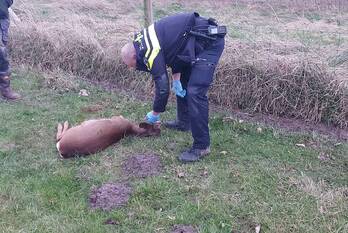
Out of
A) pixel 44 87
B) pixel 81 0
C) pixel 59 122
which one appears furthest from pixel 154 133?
pixel 81 0

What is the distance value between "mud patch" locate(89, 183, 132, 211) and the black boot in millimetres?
2909

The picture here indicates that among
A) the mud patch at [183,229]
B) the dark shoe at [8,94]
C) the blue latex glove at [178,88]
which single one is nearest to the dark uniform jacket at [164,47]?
the blue latex glove at [178,88]

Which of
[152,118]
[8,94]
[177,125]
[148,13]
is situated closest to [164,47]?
[152,118]

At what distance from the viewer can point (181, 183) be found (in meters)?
4.35

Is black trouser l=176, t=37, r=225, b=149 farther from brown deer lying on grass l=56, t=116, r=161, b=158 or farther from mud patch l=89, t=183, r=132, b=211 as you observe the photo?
mud patch l=89, t=183, r=132, b=211

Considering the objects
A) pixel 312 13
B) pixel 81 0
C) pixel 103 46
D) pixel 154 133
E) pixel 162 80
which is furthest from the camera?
pixel 81 0

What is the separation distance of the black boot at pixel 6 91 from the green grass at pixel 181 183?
669 mm

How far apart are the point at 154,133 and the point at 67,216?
5.50ft

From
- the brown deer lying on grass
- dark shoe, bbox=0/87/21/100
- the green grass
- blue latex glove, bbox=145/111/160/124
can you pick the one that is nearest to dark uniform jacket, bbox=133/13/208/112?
blue latex glove, bbox=145/111/160/124

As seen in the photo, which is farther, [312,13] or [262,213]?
[312,13]

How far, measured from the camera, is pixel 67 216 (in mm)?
3893

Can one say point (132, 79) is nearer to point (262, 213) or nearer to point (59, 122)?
point (59, 122)

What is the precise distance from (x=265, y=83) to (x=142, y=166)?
88.5 inches

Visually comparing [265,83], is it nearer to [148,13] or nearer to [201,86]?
[201,86]
